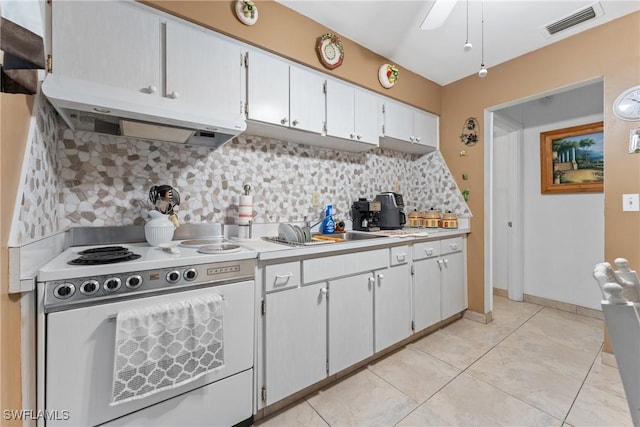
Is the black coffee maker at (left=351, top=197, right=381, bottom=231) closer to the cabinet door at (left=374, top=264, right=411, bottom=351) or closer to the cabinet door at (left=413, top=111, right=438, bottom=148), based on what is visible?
the cabinet door at (left=374, top=264, right=411, bottom=351)

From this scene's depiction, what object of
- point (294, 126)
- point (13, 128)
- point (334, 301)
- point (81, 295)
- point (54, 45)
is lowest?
point (334, 301)

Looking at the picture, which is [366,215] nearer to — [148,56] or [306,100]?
[306,100]

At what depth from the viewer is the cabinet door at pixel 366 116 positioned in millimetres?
2314

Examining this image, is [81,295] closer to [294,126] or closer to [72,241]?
[72,241]

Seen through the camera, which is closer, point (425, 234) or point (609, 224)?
point (609, 224)

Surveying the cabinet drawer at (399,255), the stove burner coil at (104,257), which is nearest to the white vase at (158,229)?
the stove burner coil at (104,257)

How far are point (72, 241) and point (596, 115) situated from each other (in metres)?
4.64

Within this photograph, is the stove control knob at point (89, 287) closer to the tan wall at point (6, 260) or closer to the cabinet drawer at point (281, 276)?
the tan wall at point (6, 260)

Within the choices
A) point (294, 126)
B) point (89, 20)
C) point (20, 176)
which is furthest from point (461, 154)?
point (20, 176)

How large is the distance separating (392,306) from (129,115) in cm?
206

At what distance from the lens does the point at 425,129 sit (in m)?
2.97

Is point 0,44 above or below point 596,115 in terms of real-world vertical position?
below

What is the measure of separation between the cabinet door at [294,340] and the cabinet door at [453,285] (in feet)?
4.84

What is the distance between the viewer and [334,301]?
1692 millimetres
